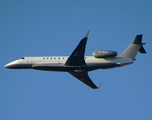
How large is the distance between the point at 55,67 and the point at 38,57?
11.2 ft

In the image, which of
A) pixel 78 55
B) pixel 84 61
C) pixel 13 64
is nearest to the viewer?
pixel 78 55

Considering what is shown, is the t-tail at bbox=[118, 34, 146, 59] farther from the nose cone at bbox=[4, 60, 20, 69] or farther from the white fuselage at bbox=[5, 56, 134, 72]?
the nose cone at bbox=[4, 60, 20, 69]

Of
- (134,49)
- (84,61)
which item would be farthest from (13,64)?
(134,49)

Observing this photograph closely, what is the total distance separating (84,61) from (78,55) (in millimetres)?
1489

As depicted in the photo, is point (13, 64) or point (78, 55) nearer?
point (78, 55)

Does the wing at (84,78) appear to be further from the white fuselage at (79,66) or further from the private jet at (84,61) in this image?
the white fuselage at (79,66)

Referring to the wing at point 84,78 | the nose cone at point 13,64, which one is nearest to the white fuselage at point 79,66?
the nose cone at point 13,64

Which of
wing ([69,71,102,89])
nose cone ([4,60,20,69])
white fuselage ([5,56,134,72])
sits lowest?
wing ([69,71,102,89])

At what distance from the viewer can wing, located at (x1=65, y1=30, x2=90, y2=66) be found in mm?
33969

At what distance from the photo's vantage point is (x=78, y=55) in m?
35.3

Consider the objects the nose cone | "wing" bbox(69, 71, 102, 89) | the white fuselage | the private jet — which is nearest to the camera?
the private jet

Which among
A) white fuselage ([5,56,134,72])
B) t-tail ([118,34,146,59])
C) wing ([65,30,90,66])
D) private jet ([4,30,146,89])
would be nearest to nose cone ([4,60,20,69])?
private jet ([4,30,146,89])

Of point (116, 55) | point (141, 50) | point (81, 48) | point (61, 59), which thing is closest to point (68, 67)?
point (61, 59)

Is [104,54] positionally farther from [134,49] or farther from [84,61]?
[134,49]
